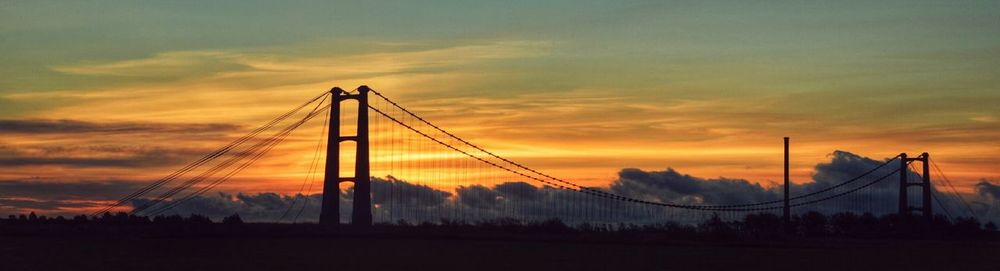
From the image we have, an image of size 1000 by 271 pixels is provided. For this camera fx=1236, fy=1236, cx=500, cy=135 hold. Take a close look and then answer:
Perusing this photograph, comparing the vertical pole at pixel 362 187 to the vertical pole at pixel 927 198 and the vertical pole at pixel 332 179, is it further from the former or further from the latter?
the vertical pole at pixel 927 198

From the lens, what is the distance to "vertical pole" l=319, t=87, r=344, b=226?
3322 inches

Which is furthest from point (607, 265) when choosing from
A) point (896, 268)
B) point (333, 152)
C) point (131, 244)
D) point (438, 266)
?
point (333, 152)

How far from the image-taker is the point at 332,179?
282 feet

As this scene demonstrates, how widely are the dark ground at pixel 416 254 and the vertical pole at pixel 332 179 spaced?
3.13m

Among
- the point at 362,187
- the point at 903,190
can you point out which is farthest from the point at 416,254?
the point at 903,190

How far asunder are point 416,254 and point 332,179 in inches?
917

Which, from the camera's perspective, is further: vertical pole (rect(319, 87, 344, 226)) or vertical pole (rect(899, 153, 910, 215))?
vertical pole (rect(899, 153, 910, 215))

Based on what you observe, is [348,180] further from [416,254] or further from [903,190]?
[903,190]

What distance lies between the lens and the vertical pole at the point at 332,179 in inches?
3322

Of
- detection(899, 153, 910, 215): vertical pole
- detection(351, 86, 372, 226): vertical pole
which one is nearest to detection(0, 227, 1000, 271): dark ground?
detection(351, 86, 372, 226): vertical pole

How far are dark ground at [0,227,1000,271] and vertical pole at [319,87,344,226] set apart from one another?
123 inches

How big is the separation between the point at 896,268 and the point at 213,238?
42.4 m

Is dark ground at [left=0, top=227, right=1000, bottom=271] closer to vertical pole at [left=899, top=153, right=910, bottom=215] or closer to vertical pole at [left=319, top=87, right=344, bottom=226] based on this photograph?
vertical pole at [left=319, top=87, right=344, bottom=226]

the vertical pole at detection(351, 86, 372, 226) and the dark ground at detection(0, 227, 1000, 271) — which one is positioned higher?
the vertical pole at detection(351, 86, 372, 226)
